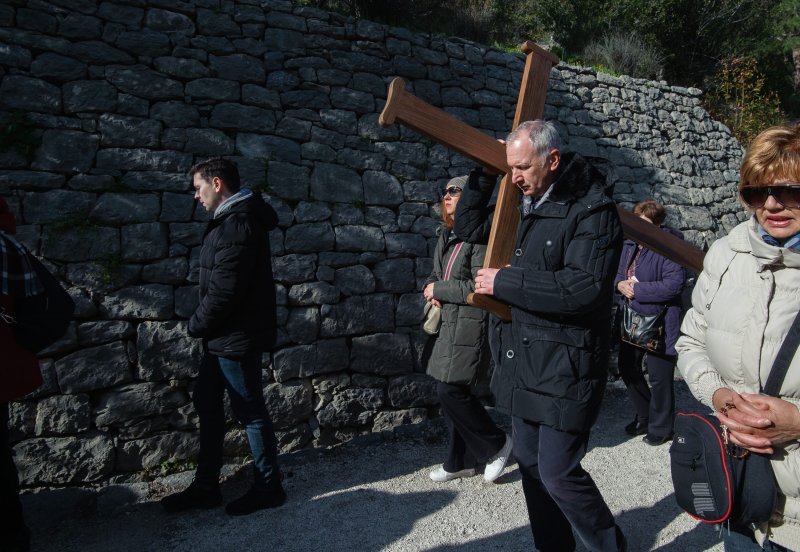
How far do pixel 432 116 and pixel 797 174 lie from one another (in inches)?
48.8

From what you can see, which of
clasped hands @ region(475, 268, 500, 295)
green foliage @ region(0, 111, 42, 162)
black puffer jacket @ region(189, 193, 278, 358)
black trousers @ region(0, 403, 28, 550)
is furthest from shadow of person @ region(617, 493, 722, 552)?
green foliage @ region(0, 111, 42, 162)

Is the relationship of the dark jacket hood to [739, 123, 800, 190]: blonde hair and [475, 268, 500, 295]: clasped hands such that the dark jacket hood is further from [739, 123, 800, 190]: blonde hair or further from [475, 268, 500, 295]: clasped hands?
[739, 123, 800, 190]: blonde hair

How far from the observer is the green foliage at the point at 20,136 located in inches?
137

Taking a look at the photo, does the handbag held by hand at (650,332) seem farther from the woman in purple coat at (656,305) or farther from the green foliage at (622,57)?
the green foliage at (622,57)

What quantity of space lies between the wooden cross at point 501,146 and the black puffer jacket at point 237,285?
1.06 m

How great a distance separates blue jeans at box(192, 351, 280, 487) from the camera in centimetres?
302

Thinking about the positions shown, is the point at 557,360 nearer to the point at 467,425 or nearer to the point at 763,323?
the point at 763,323

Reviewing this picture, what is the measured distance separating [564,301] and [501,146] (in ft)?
2.40

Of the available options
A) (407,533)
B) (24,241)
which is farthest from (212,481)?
(24,241)

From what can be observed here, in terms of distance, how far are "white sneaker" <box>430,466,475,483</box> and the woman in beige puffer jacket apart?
1.89 metres

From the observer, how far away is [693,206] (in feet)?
22.6

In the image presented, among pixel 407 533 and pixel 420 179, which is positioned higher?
pixel 420 179

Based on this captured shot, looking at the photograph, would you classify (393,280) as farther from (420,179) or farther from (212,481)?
(212,481)

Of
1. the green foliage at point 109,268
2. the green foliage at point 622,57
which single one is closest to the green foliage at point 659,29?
the green foliage at point 622,57
